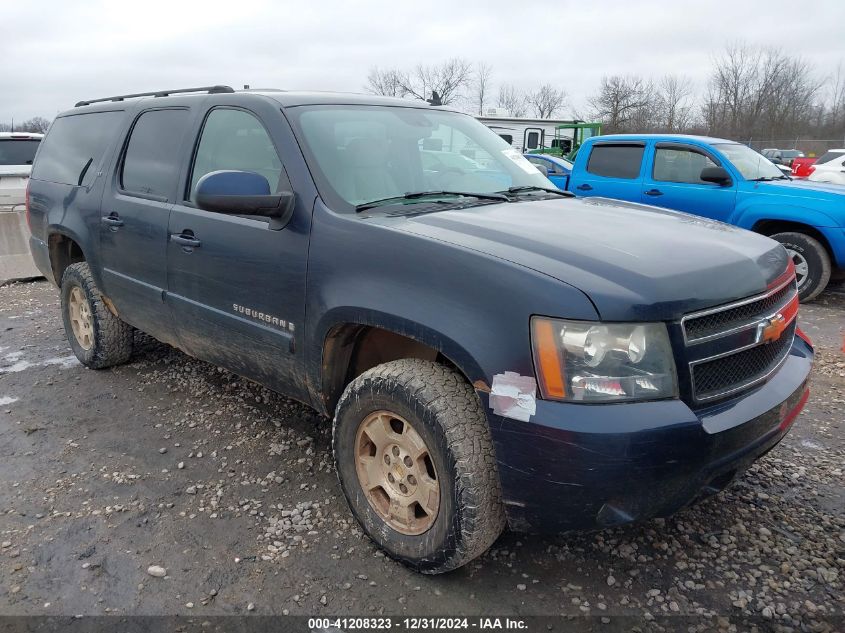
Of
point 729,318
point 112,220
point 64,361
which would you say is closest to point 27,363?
point 64,361

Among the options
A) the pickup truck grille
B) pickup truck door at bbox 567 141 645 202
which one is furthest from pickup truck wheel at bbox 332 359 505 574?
pickup truck door at bbox 567 141 645 202

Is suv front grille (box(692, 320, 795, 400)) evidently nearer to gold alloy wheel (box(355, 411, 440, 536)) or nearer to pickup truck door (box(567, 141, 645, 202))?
gold alloy wheel (box(355, 411, 440, 536))

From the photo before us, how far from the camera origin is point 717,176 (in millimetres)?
7023

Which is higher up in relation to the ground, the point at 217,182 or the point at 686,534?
the point at 217,182

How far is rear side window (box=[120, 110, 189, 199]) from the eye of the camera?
350 cm

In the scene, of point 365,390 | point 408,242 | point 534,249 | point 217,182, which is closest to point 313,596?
point 365,390

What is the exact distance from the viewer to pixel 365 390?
2414mm

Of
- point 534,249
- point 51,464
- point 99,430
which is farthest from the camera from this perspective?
point 99,430

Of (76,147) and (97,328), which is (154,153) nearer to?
(76,147)

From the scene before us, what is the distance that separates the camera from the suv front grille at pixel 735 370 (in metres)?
2.05

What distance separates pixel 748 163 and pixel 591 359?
6.62 m

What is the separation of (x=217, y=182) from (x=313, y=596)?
1720 millimetres

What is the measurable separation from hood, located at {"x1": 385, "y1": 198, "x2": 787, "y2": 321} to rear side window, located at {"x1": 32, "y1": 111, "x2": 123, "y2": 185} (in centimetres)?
274

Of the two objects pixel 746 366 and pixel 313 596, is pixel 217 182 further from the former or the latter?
pixel 746 366
